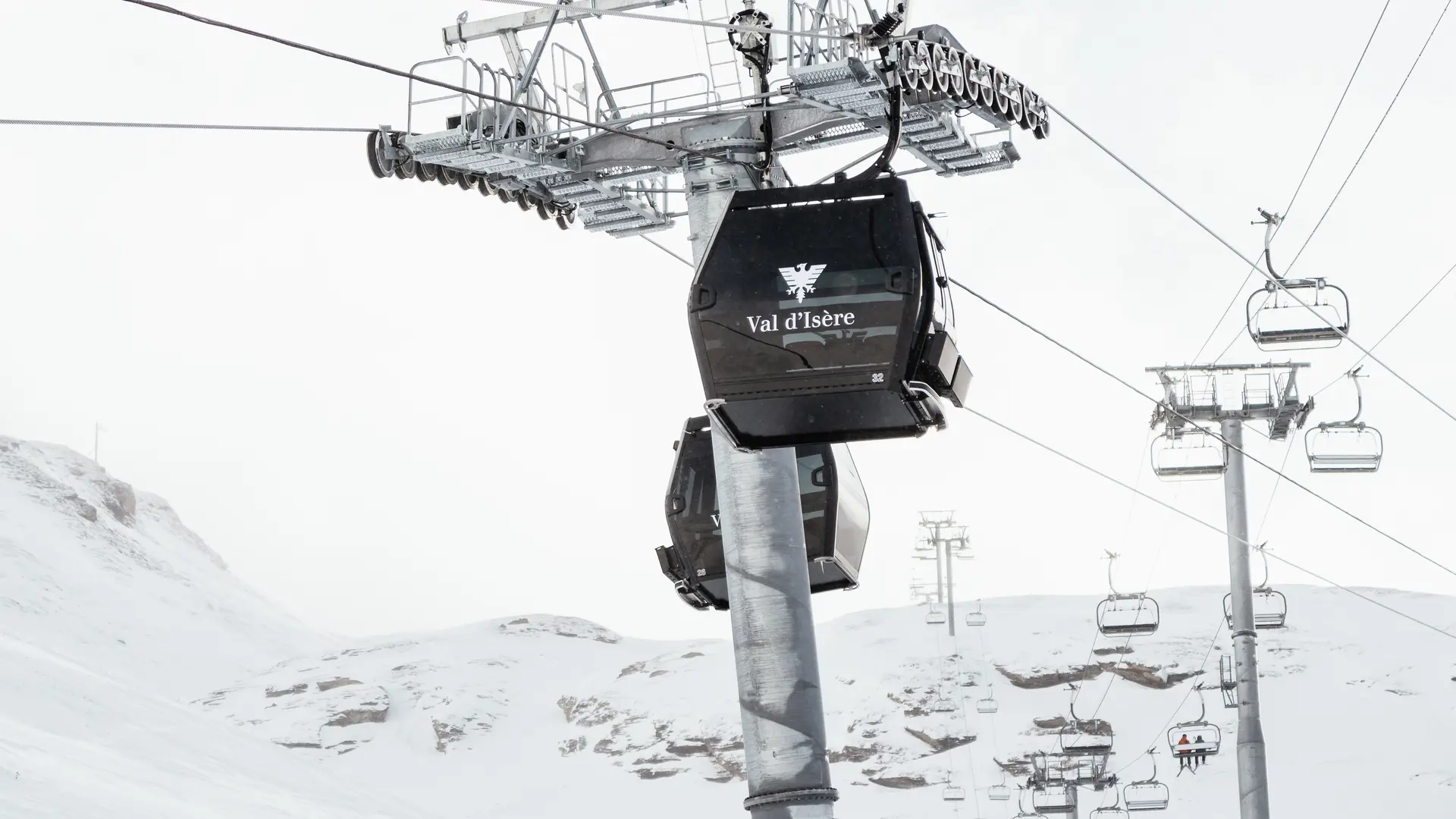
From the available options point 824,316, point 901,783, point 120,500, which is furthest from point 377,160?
point 120,500

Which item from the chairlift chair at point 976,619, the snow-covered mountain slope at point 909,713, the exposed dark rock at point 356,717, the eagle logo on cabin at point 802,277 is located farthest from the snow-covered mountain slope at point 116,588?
the eagle logo on cabin at point 802,277

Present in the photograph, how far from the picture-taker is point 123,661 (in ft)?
272

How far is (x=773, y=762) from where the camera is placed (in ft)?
29.6

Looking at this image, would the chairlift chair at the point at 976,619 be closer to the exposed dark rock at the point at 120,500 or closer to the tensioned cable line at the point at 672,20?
the tensioned cable line at the point at 672,20

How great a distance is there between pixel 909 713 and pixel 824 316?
5449cm

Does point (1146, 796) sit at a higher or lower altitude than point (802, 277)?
lower

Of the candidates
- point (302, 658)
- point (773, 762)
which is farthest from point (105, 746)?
point (302, 658)

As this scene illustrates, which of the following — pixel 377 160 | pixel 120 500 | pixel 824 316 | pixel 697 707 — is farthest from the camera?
pixel 120 500

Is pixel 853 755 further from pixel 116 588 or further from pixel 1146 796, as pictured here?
pixel 116 588

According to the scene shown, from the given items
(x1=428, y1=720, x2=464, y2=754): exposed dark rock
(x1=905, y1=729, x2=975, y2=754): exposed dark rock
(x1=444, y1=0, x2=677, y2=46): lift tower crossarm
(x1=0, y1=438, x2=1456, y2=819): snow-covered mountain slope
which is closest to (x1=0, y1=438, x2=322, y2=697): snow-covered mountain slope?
(x1=0, y1=438, x2=1456, y2=819): snow-covered mountain slope

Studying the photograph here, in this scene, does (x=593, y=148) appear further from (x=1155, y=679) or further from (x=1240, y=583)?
(x=1155, y=679)

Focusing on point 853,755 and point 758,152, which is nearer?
point 758,152

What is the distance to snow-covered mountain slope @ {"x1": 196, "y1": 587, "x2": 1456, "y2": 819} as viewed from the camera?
53156 mm

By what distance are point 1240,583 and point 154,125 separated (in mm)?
17056
